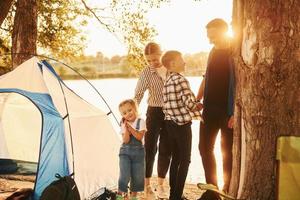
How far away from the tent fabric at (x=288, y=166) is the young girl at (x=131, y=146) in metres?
1.77

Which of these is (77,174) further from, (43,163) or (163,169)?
(163,169)

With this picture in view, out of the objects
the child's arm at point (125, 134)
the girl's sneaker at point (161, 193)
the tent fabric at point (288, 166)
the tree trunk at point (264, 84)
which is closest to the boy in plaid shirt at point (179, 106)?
the child's arm at point (125, 134)

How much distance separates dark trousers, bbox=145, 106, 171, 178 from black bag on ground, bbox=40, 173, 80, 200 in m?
Result: 1.06

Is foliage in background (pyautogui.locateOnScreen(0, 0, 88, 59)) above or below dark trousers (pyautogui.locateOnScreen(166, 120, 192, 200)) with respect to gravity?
above

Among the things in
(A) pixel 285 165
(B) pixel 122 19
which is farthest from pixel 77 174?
(B) pixel 122 19

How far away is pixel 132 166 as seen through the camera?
513 centimetres

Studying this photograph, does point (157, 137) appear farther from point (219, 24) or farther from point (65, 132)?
point (219, 24)

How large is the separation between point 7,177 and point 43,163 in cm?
206

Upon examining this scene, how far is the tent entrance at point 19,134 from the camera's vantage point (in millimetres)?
7492

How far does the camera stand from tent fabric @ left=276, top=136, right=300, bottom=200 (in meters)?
3.59

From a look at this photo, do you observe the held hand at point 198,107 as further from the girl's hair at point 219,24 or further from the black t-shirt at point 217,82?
the girl's hair at point 219,24

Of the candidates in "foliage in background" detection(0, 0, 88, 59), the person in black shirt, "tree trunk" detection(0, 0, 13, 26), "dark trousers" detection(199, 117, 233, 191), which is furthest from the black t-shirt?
"foliage in background" detection(0, 0, 88, 59)

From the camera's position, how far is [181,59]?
16.5 feet

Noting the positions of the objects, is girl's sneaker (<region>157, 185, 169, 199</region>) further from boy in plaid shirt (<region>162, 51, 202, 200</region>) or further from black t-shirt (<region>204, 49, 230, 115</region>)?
black t-shirt (<region>204, 49, 230, 115</region>)
